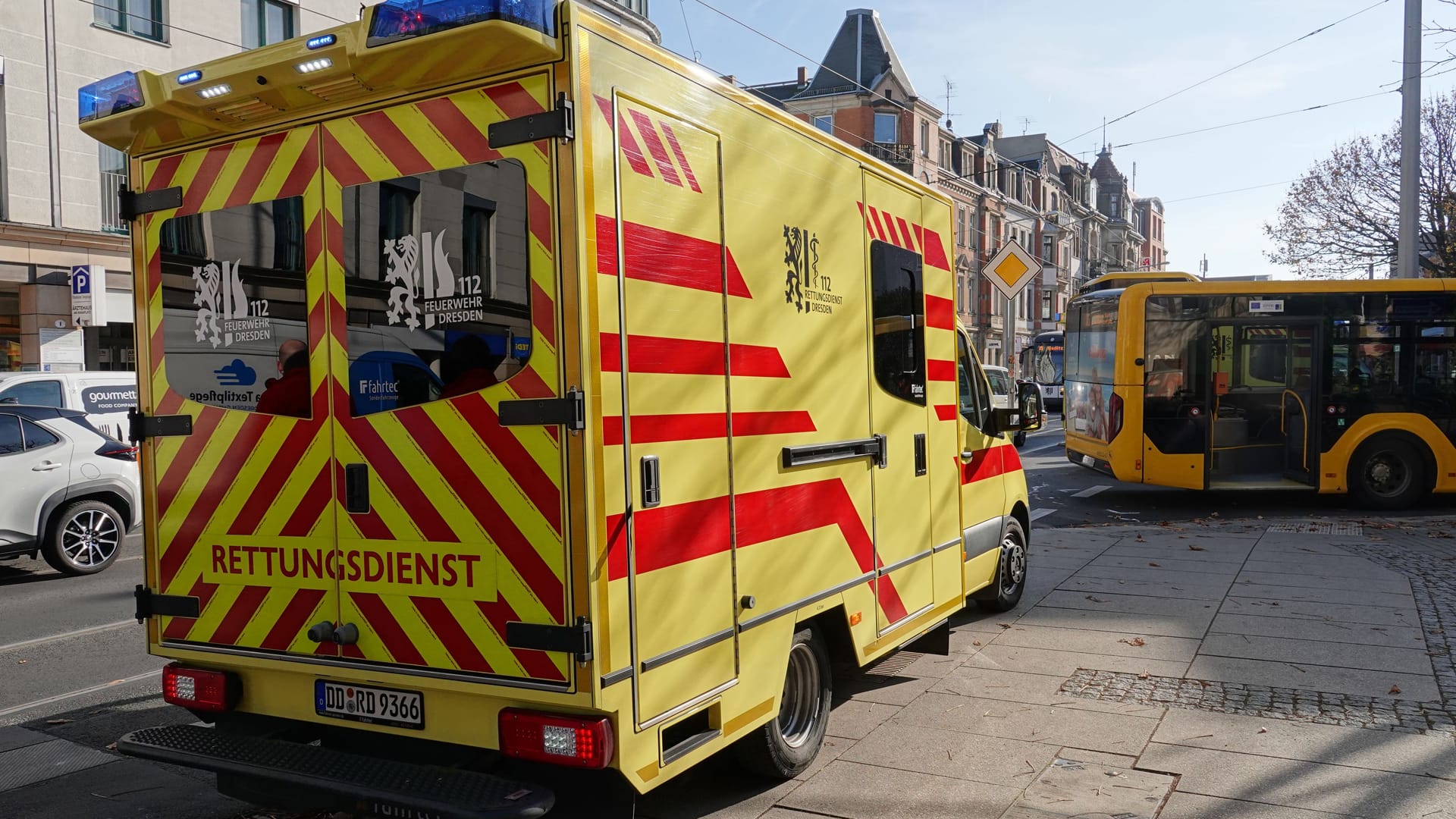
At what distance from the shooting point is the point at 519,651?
345 cm

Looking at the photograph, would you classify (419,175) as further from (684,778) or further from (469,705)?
(684,778)

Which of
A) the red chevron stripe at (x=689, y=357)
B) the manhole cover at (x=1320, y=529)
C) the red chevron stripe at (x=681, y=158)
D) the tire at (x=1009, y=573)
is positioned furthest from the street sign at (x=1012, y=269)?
the red chevron stripe at (x=681, y=158)

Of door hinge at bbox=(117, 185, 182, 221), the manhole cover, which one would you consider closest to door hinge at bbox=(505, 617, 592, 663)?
door hinge at bbox=(117, 185, 182, 221)

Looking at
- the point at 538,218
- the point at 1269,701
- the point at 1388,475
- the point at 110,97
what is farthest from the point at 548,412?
the point at 1388,475

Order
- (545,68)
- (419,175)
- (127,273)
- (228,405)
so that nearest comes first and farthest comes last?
(545,68)
(419,175)
(228,405)
(127,273)

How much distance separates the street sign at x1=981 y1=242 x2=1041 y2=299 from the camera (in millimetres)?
12977

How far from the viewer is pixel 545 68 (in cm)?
338

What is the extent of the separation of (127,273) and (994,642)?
19239mm

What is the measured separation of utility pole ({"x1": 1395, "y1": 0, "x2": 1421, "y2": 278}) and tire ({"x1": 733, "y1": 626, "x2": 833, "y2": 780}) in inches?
608

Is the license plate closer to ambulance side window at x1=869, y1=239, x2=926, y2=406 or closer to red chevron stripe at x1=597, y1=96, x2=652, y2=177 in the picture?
red chevron stripe at x1=597, y1=96, x2=652, y2=177

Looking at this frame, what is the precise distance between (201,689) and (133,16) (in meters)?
21.5

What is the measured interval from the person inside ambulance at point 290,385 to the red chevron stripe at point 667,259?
1.21 m

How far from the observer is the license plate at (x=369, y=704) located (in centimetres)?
366

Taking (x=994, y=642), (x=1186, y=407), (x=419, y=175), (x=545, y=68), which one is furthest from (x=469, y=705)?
(x=1186, y=407)
